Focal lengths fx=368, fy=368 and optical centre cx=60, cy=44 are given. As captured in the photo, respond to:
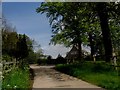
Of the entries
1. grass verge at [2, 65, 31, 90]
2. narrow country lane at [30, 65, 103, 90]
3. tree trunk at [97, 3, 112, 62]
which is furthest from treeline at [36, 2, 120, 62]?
grass verge at [2, 65, 31, 90]

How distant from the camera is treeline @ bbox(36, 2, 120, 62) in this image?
29.9m

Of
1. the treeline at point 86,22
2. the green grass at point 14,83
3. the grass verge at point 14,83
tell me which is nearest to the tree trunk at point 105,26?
the treeline at point 86,22

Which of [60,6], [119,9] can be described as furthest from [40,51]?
[119,9]

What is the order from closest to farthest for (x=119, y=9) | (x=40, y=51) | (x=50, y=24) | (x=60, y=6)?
(x=119, y=9) → (x=60, y=6) → (x=50, y=24) → (x=40, y=51)

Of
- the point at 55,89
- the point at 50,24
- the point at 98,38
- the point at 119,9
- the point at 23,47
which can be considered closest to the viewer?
the point at 55,89

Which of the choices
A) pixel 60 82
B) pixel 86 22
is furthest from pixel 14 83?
pixel 86 22

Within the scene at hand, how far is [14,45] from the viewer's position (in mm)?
47438

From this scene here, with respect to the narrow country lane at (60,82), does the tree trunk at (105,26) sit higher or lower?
higher

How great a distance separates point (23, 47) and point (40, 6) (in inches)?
208

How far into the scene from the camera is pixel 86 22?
37125 mm

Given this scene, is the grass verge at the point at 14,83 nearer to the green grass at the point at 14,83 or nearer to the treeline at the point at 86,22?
the green grass at the point at 14,83

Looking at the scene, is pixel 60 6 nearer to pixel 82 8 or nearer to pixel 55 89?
pixel 82 8

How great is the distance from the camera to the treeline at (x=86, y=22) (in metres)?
29.9

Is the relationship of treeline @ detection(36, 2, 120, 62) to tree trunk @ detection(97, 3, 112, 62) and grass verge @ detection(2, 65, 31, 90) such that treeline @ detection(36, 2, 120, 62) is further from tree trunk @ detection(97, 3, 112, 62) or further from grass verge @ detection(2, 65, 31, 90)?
grass verge @ detection(2, 65, 31, 90)
